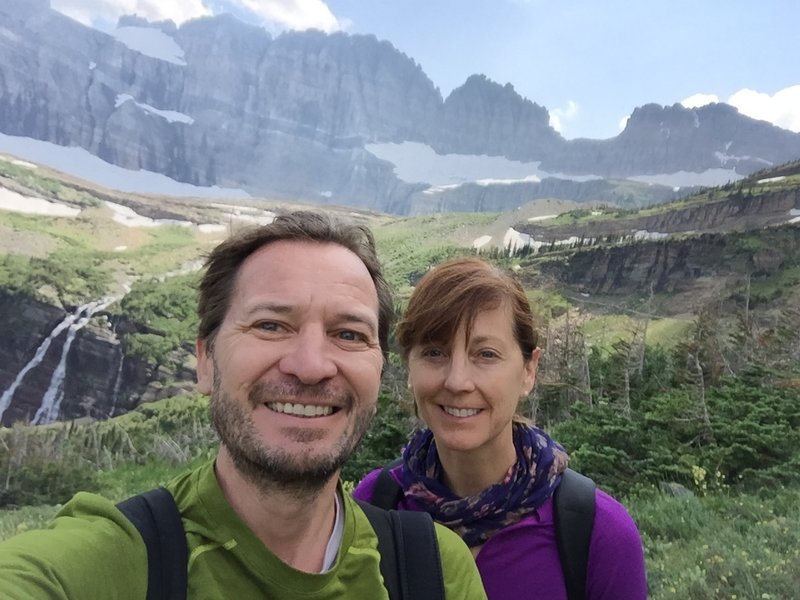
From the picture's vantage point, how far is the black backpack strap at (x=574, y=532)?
1507mm

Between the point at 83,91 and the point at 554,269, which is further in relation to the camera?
the point at 83,91

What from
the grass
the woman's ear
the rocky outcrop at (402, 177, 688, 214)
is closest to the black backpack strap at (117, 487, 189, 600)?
the woman's ear

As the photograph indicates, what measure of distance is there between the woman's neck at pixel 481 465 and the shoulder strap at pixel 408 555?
2.05 feet

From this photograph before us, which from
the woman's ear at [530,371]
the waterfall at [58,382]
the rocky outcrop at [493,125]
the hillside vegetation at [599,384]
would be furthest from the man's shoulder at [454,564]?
the rocky outcrop at [493,125]

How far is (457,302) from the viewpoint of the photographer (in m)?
1.75

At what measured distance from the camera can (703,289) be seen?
21.7 m

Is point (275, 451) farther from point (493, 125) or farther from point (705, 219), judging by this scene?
point (493, 125)

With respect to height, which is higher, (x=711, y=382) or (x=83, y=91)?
(x=83, y=91)

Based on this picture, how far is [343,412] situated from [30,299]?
22.7 m

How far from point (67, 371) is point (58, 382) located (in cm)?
55

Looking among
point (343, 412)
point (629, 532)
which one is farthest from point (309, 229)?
point (629, 532)

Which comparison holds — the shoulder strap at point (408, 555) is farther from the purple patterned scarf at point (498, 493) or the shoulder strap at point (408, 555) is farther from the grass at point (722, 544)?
the grass at point (722, 544)

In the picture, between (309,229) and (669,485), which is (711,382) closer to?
(669,485)

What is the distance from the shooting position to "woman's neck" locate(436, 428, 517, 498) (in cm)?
181
